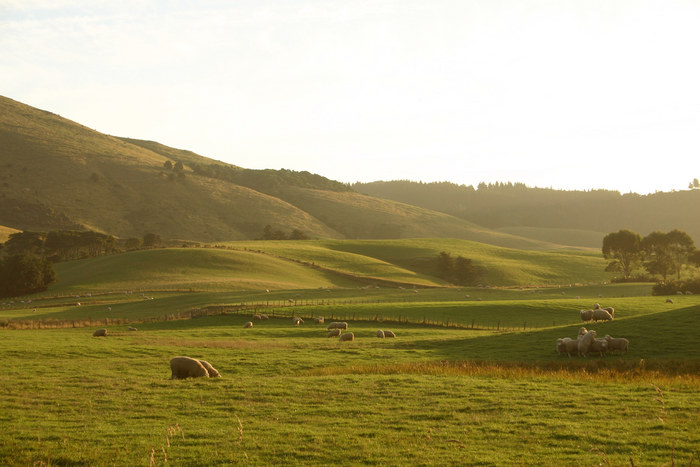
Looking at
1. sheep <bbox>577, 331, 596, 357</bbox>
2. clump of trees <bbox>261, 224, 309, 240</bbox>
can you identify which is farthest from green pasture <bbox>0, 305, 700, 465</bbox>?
clump of trees <bbox>261, 224, 309, 240</bbox>

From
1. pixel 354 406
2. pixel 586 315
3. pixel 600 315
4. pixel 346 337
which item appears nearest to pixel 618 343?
pixel 600 315

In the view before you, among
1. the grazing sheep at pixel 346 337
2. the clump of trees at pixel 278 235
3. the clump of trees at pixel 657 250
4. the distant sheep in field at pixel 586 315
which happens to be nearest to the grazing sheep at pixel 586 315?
the distant sheep in field at pixel 586 315

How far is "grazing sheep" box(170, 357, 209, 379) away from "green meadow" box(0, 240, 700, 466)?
1.00 meters

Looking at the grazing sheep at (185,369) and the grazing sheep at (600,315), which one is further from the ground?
the grazing sheep at (600,315)

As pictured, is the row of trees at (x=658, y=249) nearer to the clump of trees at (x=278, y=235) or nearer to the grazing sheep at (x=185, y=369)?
the clump of trees at (x=278, y=235)

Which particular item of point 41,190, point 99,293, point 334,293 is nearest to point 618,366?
point 334,293

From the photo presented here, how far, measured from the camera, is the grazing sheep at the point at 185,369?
2438 centimetres

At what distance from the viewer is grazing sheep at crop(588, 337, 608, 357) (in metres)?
31.0

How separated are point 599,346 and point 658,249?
90.9 m

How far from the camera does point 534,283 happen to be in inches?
4341

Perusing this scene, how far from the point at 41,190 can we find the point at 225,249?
274ft

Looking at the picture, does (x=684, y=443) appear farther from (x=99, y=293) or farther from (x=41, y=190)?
(x=41, y=190)

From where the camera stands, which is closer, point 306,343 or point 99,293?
point 306,343

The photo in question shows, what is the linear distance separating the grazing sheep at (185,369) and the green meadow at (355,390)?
1.00m
